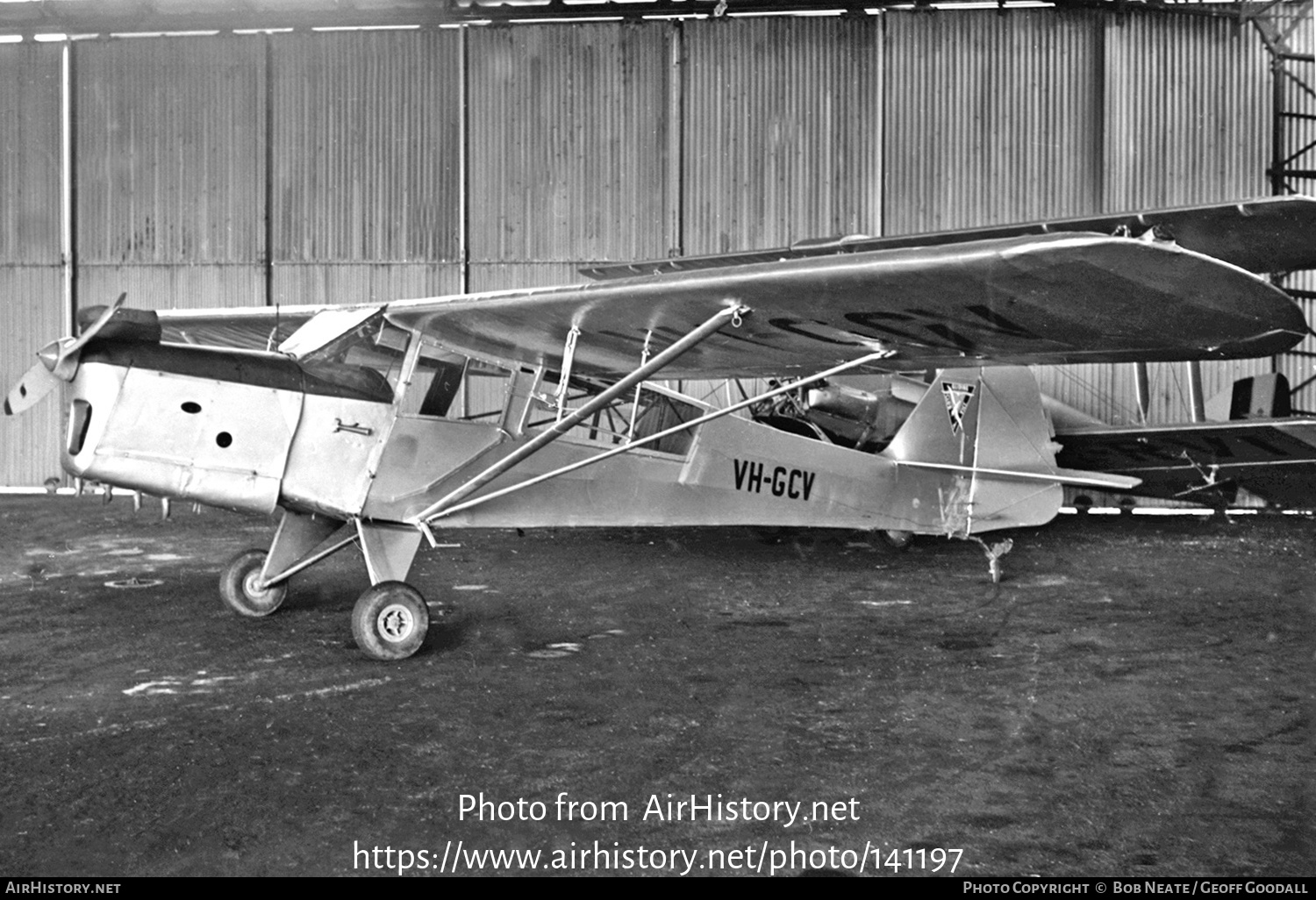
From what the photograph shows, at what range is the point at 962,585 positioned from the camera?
8.38m

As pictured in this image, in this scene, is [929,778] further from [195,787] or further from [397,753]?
[195,787]

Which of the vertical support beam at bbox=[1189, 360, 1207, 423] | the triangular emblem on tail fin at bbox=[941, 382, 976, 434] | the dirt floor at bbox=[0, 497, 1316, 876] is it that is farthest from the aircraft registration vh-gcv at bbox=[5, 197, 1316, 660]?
the vertical support beam at bbox=[1189, 360, 1207, 423]

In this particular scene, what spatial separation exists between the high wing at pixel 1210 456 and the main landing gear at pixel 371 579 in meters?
7.87

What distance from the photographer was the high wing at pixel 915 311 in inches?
149

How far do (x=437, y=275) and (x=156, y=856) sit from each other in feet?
46.3

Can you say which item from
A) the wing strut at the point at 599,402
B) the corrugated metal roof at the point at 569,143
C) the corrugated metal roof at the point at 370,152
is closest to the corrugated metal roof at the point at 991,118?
the corrugated metal roof at the point at 569,143

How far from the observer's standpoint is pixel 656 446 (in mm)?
7898

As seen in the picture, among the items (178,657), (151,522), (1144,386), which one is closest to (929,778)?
(178,657)

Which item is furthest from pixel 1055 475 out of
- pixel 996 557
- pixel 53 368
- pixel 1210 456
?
pixel 53 368

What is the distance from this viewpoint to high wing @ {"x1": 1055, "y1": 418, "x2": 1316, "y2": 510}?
9.93m

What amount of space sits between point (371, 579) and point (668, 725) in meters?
2.28

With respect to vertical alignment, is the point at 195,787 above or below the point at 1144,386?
below

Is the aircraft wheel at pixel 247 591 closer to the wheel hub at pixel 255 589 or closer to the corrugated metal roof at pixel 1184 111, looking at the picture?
the wheel hub at pixel 255 589

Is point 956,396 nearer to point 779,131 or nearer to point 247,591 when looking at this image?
point 779,131
